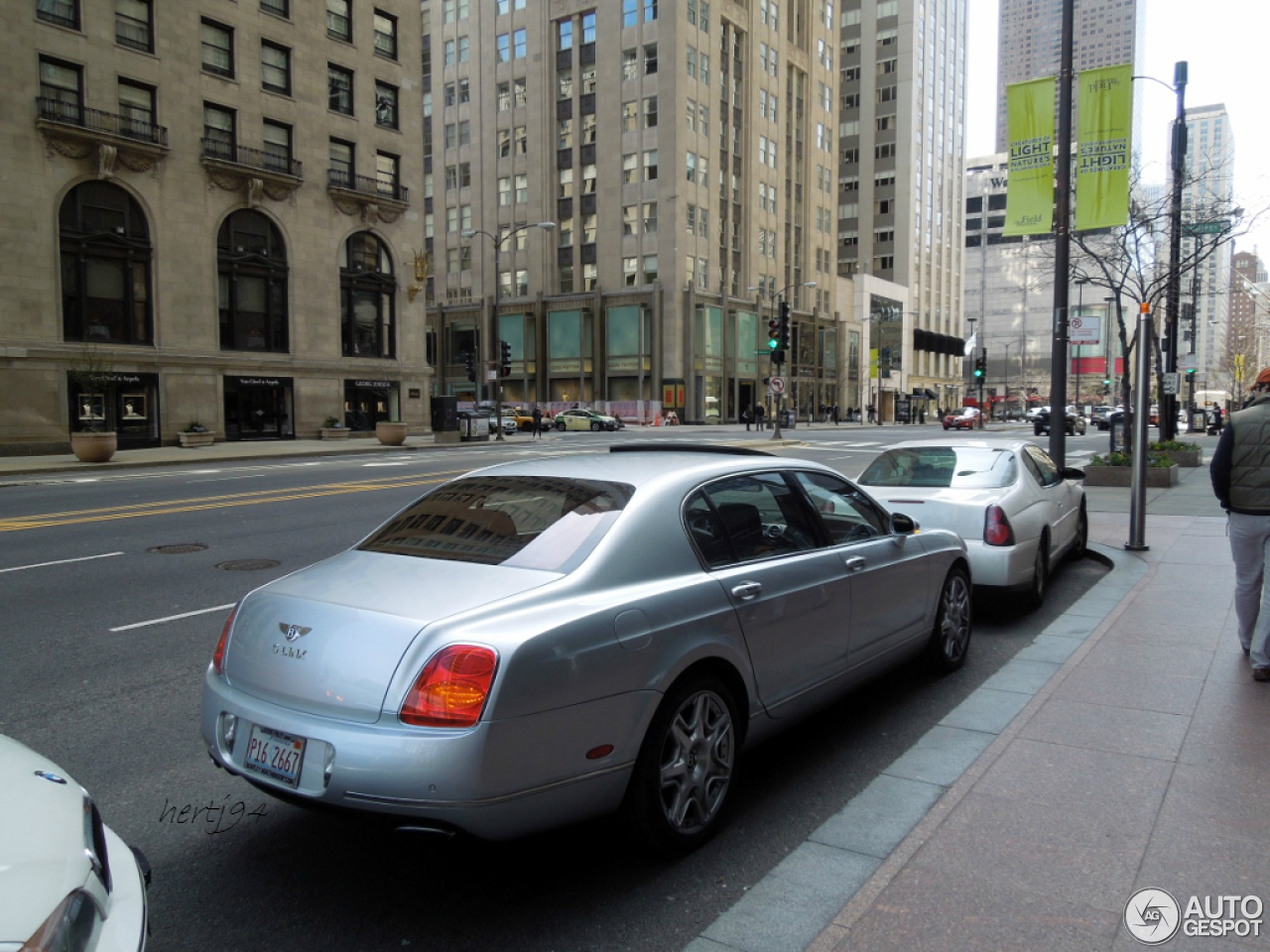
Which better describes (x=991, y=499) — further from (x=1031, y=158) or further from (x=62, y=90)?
(x=62, y=90)

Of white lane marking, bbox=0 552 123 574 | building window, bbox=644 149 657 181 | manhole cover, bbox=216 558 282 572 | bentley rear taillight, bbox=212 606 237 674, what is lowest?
manhole cover, bbox=216 558 282 572

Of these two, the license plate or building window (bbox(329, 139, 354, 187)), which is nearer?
the license plate

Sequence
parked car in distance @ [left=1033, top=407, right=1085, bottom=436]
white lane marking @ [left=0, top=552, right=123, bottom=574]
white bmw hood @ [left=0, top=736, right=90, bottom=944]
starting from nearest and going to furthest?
white bmw hood @ [left=0, top=736, right=90, bottom=944] → white lane marking @ [left=0, top=552, right=123, bottom=574] → parked car in distance @ [left=1033, top=407, right=1085, bottom=436]

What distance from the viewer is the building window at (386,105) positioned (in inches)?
1745

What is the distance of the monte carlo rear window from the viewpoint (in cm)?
373

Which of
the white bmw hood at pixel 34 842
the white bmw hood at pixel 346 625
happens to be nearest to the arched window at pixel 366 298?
the white bmw hood at pixel 346 625

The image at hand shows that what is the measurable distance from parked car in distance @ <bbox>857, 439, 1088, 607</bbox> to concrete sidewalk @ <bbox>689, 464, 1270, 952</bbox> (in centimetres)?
139

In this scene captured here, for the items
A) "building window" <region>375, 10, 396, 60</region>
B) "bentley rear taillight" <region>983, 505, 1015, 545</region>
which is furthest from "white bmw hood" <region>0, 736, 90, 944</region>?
"building window" <region>375, 10, 396, 60</region>

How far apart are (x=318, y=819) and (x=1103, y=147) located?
13.9 m

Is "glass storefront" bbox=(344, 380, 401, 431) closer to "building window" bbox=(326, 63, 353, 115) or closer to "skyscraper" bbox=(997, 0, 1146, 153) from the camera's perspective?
"building window" bbox=(326, 63, 353, 115)

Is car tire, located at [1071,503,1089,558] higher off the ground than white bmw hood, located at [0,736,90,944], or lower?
lower

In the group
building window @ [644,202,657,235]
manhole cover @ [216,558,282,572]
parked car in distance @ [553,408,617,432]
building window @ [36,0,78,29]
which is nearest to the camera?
manhole cover @ [216,558,282,572]

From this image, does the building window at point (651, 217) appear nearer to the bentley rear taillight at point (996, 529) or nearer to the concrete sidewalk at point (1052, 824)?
the bentley rear taillight at point (996, 529)

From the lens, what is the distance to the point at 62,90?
32250 mm
